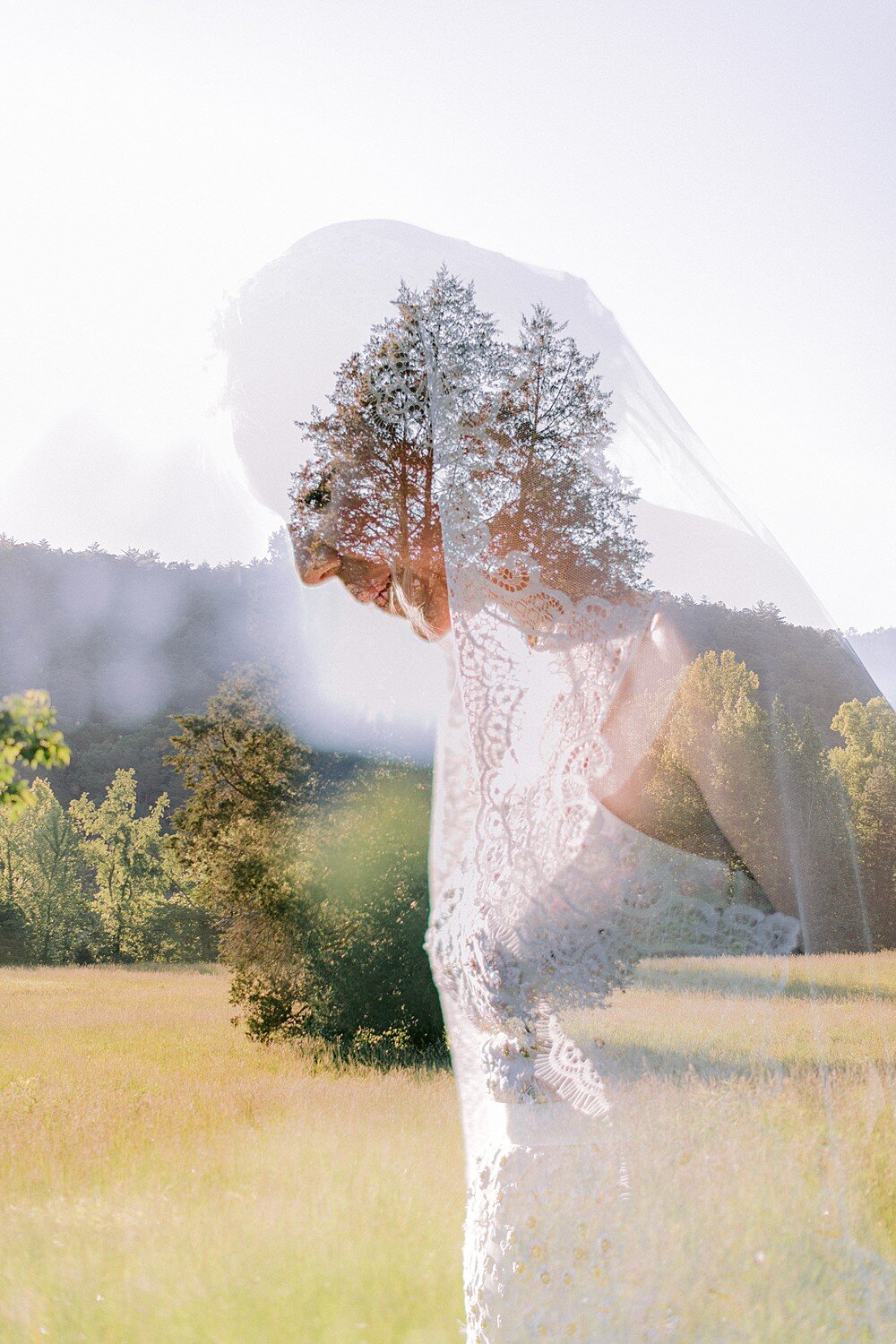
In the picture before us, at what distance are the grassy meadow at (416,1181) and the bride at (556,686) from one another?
0.40 ft

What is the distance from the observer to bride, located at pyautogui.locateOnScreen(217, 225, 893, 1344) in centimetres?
189

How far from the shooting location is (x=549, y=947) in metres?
1.97

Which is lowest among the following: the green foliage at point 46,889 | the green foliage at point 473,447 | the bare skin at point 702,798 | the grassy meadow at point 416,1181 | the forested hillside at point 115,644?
the green foliage at point 46,889

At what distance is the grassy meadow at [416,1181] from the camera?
6.16ft

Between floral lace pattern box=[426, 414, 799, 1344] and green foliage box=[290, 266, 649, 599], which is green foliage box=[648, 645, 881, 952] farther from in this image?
green foliage box=[290, 266, 649, 599]

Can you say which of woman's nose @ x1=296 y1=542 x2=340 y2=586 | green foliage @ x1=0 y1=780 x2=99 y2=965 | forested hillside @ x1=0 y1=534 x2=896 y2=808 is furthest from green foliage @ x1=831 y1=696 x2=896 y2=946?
green foliage @ x1=0 y1=780 x2=99 y2=965

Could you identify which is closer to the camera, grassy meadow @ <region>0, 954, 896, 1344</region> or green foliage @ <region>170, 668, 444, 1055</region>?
grassy meadow @ <region>0, 954, 896, 1344</region>

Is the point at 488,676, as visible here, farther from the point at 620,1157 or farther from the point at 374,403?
the point at 620,1157

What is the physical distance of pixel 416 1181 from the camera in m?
4.64

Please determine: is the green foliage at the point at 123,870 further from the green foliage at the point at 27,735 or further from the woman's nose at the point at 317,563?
the woman's nose at the point at 317,563

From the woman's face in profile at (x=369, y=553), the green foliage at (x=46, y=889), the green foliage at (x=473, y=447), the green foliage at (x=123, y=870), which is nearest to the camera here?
the green foliage at (x=473, y=447)

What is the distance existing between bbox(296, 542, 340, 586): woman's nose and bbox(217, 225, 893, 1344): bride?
0.59 ft

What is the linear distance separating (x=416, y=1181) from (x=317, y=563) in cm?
378

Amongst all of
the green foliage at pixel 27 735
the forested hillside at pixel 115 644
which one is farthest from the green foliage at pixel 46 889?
the green foliage at pixel 27 735
